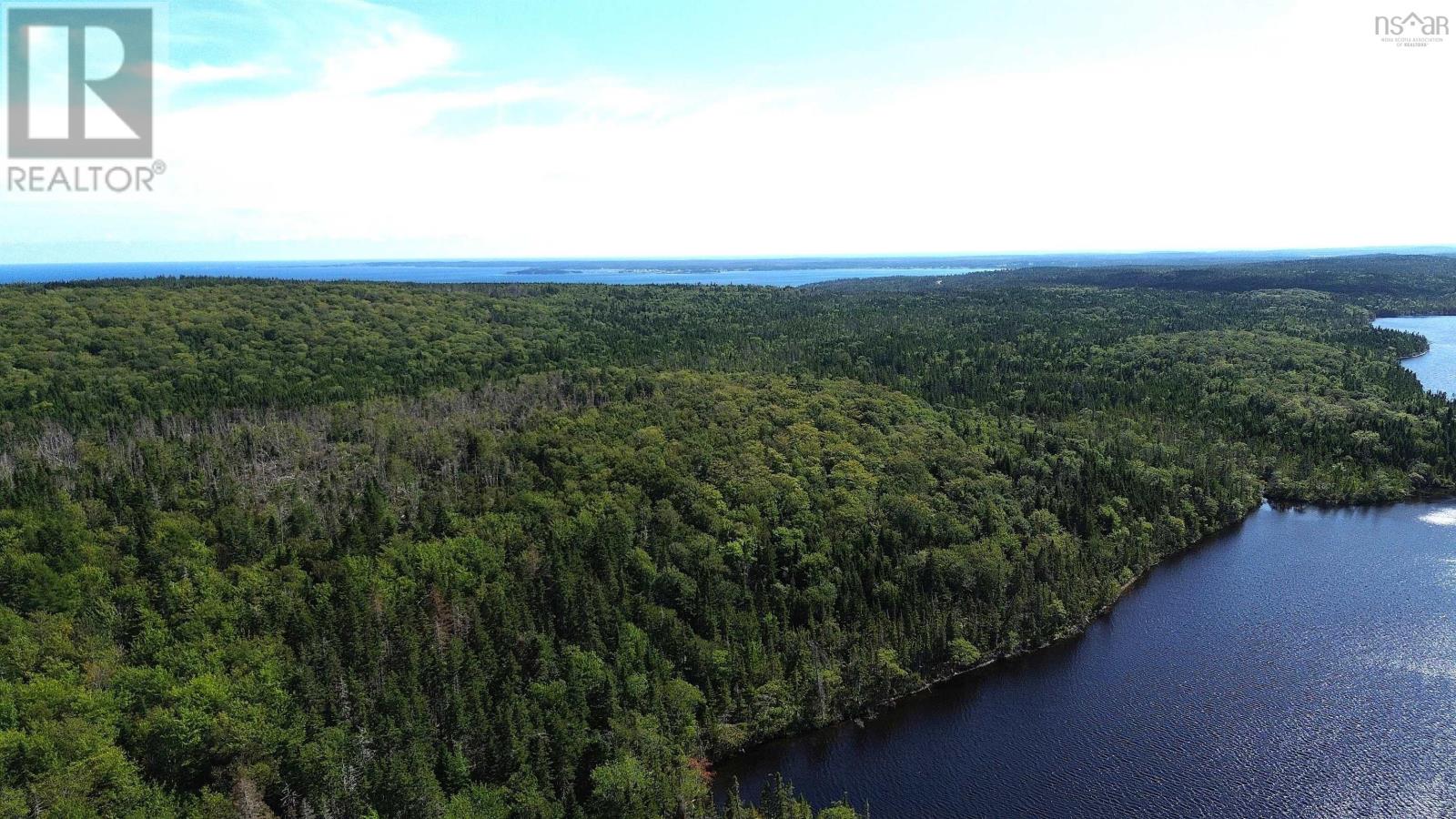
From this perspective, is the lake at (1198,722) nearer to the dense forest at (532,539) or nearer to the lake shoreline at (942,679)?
the lake shoreline at (942,679)

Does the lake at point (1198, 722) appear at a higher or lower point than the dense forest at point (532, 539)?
lower

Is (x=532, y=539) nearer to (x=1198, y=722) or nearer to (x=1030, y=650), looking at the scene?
(x=1030, y=650)

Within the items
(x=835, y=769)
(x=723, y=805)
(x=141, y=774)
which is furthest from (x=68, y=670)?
(x=835, y=769)

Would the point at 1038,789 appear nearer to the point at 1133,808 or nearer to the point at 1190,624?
the point at 1133,808

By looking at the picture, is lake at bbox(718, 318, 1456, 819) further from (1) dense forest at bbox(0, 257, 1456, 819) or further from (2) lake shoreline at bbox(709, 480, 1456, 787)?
(1) dense forest at bbox(0, 257, 1456, 819)

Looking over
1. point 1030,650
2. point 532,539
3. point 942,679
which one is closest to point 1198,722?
point 1030,650

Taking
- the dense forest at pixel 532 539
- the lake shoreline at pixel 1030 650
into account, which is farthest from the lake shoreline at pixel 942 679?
the dense forest at pixel 532 539

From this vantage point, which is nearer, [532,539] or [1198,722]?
[1198,722]
